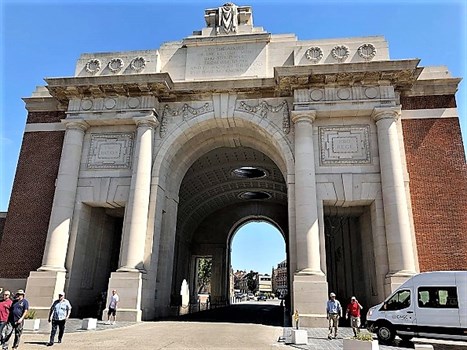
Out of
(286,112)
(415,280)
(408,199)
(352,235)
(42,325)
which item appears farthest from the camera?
(352,235)

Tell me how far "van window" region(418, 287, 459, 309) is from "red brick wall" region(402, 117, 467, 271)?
6.33 meters

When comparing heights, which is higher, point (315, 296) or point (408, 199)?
point (408, 199)

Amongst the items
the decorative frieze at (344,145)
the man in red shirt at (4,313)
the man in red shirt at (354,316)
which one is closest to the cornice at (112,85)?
the decorative frieze at (344,145)

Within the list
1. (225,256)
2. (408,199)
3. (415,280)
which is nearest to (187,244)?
(225,256)

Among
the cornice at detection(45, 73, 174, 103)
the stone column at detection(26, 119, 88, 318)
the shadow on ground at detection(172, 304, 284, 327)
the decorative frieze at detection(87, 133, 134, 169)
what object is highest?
the cornice at detection(45, 73, 174, 103)

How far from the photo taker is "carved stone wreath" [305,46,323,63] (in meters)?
21.3

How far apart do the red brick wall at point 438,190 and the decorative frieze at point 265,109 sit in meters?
6.56

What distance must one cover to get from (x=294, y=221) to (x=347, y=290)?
8.48 m

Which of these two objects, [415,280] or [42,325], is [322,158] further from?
[42,325]

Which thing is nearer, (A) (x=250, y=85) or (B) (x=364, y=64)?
(B) (x=364, y=64)

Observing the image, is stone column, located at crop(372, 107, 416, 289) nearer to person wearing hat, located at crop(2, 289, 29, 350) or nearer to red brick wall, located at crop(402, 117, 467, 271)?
red brick wall, located at crop(402, 117, 467, 271)

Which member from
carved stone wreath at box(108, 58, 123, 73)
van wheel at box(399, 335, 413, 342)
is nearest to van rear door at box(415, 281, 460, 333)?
van wheel at box(399, 335, 413, 342)

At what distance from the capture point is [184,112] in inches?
872

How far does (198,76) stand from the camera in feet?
73.9
